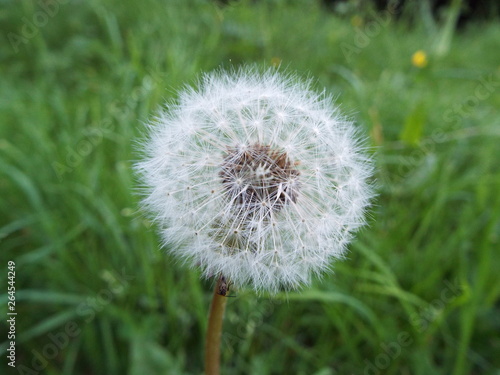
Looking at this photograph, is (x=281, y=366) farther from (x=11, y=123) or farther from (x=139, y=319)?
(x=11, y=123)

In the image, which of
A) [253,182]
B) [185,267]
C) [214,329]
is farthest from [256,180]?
[185,267]

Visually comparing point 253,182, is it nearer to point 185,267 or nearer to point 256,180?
point 256,180

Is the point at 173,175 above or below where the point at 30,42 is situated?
below

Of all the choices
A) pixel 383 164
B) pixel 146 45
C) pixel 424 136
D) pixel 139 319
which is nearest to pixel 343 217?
pixel 139 319

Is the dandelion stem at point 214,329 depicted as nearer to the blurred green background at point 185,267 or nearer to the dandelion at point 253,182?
the dandelion at point 253,182

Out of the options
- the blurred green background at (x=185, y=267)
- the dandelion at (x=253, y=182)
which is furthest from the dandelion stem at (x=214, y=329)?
the blurred green background at (x=185, y=267)
